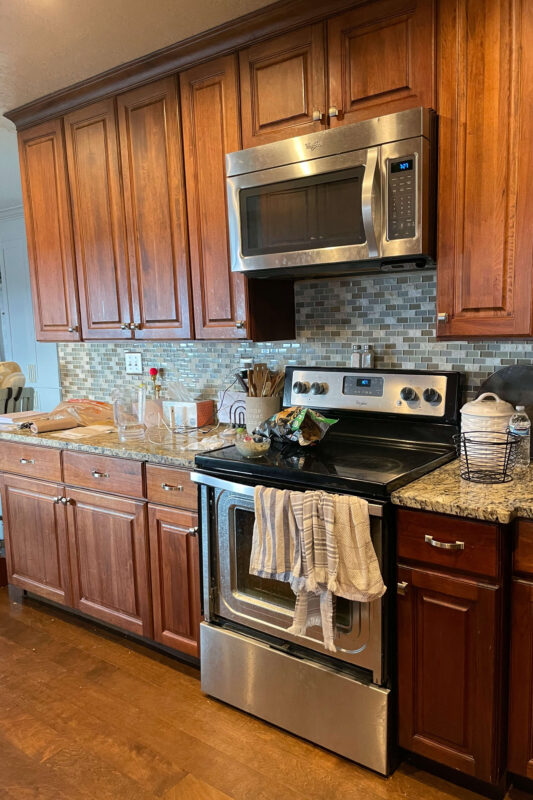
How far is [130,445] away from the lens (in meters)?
2.32

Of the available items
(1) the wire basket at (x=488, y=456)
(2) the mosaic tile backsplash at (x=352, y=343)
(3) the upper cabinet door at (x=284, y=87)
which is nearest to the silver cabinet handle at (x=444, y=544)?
(1) the wire basket at (x=488, y=456)

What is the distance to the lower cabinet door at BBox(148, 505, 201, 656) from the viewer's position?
2121mm

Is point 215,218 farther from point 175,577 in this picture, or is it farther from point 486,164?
point 175,577

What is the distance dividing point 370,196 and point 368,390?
0.73 meters

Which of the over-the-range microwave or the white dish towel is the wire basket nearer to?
the white dish towel

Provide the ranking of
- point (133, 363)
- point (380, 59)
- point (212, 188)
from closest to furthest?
point (380, 59) → point (212, 188) → point (133, 363)

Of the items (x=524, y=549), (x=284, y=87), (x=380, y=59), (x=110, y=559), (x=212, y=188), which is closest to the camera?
(x=524, y=549)

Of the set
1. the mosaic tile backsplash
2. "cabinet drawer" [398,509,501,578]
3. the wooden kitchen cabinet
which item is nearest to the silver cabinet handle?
"cabinet drawer" [398,509,501,578]

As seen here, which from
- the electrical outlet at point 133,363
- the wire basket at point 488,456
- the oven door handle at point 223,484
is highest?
the electrical outlet at point 133,363

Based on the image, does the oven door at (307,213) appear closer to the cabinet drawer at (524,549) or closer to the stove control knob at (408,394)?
the stove control knob at (408,394)

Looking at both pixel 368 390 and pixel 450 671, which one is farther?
pixel 368 390

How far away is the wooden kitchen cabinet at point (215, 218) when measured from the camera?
2172 mm

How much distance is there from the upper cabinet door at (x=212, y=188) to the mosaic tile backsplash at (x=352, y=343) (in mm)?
311

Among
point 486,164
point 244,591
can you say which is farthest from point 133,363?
point 486,164
